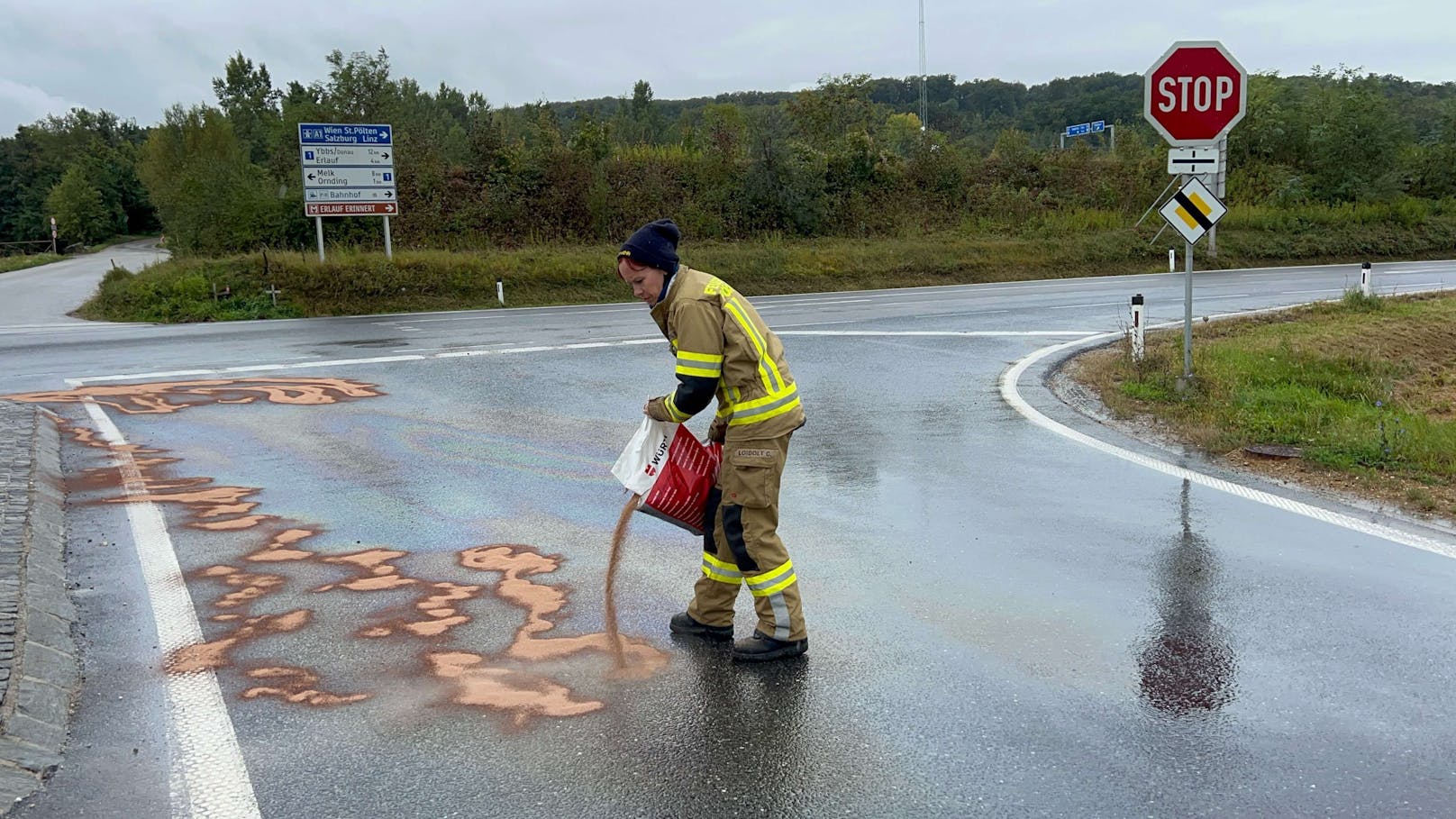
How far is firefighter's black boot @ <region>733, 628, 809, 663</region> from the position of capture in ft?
14.7

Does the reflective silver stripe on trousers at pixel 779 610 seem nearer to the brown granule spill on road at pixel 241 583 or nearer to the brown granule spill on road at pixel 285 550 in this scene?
the brown granule spill on road at pixel 241 583

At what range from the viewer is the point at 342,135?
25.3 meters

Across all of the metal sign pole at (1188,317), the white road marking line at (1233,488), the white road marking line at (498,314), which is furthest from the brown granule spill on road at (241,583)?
the white road marking line at (498,314)

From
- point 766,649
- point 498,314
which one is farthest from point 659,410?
point 498,314

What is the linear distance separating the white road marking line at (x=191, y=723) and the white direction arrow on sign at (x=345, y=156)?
68.3 ft

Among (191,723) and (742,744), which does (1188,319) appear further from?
(191,723)

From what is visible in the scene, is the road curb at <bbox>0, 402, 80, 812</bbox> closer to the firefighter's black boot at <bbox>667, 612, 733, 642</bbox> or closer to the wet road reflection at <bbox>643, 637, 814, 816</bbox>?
the wet road reflection at <bbox>643, 637, 814, 816</bbox>

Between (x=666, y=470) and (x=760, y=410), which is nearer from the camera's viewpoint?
(x=760, y=410)

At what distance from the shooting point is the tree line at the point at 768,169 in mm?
31688

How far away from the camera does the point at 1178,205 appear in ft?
33.5

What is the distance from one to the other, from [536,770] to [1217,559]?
385cm

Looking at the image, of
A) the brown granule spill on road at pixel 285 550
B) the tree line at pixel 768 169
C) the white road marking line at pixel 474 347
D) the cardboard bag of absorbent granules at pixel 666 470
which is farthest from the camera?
the tree line at pixel 768 169

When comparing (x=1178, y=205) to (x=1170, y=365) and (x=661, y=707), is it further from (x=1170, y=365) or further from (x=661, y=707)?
(x=661, y=707)

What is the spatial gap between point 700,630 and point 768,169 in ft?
102
